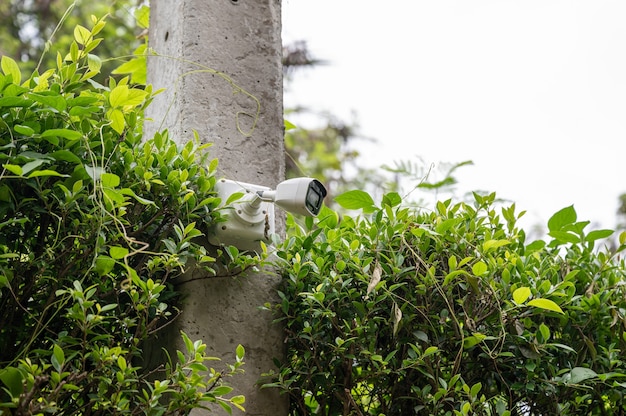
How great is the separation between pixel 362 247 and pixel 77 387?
0.68m

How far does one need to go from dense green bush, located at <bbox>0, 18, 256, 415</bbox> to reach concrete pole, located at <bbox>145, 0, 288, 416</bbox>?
0.21m

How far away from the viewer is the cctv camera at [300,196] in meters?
1.32

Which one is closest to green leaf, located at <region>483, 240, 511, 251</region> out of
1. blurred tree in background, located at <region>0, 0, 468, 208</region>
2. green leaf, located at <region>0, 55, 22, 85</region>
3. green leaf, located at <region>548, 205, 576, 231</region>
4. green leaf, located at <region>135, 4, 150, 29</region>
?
green leaf, located at <region>548, 205, 576, 231</region>

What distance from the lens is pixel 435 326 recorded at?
55.7 inches

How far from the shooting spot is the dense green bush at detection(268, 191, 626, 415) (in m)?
1.37

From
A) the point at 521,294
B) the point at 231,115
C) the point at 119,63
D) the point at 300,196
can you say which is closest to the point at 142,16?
the point at 231,115

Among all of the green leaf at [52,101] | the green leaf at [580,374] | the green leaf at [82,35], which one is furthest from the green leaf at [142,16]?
the green leaf at [580,374]

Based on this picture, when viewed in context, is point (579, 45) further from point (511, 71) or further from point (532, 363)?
point (532, 363)

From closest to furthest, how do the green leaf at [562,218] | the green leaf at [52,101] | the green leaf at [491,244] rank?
the green leaf at [52,101], the green leaf at [491,244], the green leaf at [562,218]

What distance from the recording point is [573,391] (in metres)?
1.46

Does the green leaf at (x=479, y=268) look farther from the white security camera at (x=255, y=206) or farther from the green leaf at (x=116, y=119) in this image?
the green leaf at (x=116, y=119)

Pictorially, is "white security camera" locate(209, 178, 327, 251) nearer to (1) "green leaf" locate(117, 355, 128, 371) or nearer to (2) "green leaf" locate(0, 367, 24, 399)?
(1) "green leaf" locate(117, 355, 128, 371)

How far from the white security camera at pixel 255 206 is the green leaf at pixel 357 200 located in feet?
0.64

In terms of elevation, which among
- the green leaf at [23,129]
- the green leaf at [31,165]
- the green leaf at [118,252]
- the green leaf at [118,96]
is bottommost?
the green leaf at [118,252]
